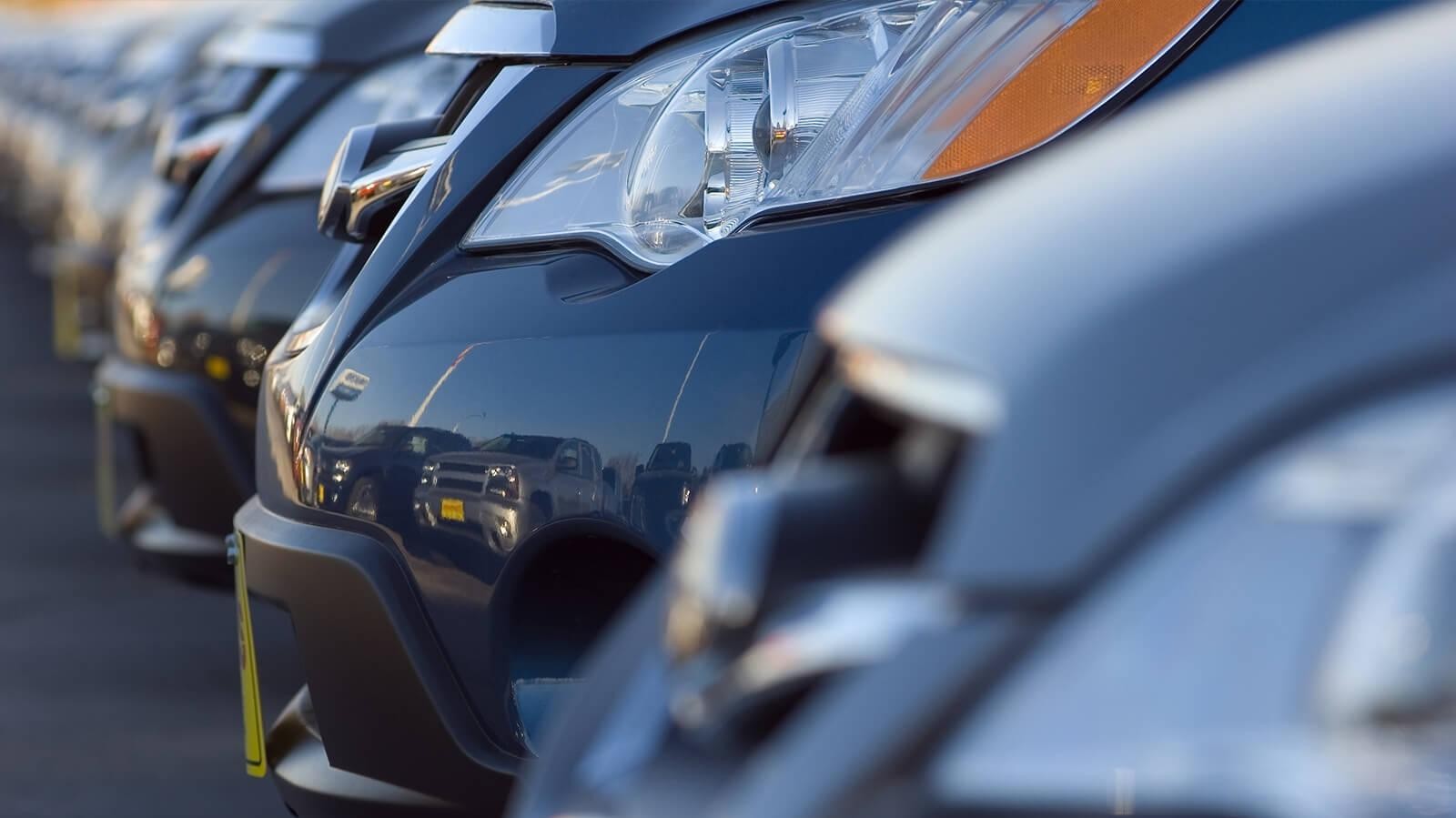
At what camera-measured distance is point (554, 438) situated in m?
2.80

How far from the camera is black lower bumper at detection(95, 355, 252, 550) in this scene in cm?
508

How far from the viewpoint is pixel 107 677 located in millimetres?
5078

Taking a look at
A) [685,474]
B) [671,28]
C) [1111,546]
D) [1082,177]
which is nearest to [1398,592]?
[1111,546]

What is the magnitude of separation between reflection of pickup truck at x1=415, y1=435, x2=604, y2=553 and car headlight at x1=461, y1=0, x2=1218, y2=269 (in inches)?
11.4

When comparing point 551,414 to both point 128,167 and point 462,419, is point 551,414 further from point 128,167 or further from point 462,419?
point 128,167

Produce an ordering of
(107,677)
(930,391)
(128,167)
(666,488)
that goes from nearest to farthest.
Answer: (930,391) → (666,488) → (107,677) → (128,167)

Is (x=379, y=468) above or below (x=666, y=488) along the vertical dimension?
below

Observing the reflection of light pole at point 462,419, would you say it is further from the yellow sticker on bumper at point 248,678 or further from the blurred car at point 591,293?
the yellow sticker on bumper at point 248,678

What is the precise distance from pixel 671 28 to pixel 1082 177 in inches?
65.2

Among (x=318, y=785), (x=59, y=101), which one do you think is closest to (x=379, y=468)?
(x=318, y=785)

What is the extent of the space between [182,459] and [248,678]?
2.05m

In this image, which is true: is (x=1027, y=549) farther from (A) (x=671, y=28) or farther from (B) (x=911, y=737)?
(A) (x=671, y=28)

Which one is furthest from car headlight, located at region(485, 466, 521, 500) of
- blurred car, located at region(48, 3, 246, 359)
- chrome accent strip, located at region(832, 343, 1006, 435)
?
blurred car, located at region(48, 3, 246, 359)

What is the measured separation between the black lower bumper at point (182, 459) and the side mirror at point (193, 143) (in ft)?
2.33
